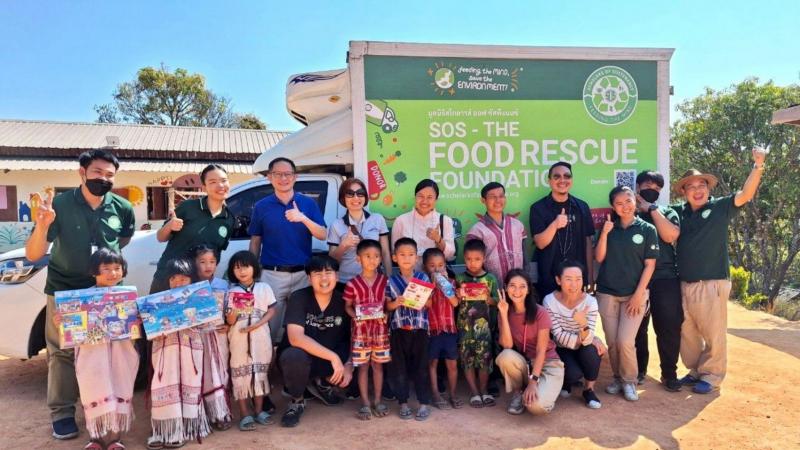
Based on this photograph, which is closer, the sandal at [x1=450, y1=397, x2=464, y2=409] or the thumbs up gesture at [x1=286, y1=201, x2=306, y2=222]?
the thumbs up gesture at [x1=286, y1=201, x2=306, y2=222]

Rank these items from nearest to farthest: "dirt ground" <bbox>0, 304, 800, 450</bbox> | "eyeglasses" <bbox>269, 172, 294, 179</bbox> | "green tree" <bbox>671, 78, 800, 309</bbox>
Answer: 1. "dirt ground" <bbox>0, 304, 800, 450</bbox>
2. "eyeglasses" <bbox>269, 172, 294, 179</bbox>
3. "green tree" <bbox>671, 78, 800, 309</bbox>

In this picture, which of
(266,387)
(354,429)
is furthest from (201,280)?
(354,429)

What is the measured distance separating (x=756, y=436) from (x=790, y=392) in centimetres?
118

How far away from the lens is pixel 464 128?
4.39 meters

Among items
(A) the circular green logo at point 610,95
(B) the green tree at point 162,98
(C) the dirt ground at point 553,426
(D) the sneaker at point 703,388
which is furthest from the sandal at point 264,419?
(B) the green tree at point 162,98

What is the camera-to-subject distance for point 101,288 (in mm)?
3109

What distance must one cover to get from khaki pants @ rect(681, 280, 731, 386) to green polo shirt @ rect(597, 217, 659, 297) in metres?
0.51

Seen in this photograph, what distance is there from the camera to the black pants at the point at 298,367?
3.51 meters

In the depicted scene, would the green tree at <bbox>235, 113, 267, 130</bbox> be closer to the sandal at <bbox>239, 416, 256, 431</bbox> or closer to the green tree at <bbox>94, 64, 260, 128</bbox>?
the green tree at <bbox>94, 64, 260, 128</bbox>

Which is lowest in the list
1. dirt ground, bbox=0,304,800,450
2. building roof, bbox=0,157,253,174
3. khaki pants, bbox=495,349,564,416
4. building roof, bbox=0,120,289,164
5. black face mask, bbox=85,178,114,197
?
dirt ground, bbox=0,304,800,450

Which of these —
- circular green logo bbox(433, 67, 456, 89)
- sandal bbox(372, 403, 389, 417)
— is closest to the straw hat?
circular green logo bbox(433, 67, 456, 89)

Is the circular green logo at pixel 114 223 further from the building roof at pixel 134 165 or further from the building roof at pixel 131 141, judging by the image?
the building roof at pixel 131 141

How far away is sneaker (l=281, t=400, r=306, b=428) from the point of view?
348cm

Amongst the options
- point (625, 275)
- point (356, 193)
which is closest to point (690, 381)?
point (625, 275)
